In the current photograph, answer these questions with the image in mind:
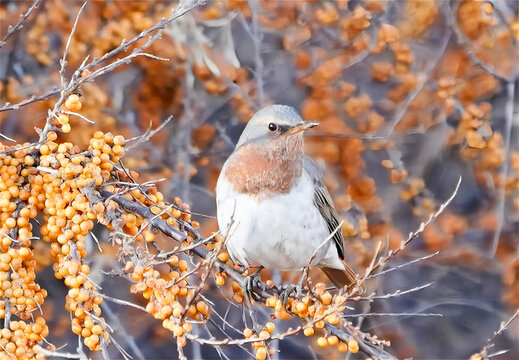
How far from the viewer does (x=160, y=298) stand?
1462 millimetres

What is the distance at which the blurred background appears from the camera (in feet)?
11.0

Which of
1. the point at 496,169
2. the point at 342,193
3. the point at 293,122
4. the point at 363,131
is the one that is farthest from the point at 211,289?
the point at 496,169

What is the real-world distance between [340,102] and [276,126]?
148cm

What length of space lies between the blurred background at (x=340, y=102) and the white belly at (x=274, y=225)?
0.99 meters

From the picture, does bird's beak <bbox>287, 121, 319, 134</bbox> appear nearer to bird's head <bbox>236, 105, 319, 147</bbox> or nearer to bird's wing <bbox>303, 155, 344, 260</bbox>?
bird's head <bbox>236, 105, 319, 147</bbox>

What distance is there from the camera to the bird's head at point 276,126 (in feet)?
7.01

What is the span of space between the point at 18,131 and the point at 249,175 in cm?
148

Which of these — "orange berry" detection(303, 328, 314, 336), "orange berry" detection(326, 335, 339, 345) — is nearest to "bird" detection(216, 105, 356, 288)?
"orange berry" detection(326, 335, 339, 345)

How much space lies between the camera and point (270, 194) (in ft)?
7.26

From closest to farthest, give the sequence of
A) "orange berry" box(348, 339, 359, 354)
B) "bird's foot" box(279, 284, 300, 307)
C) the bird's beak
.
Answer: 1. "orange berry" box(348, 339, 359, 354)
2. "bird's foot" box(279, 284, 300, 307)
3. the bird's beak

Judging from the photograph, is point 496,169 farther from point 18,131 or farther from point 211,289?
point 18,131

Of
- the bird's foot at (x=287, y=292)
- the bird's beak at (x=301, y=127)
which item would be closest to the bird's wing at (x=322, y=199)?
the bird's beak at (x=301, y=127)

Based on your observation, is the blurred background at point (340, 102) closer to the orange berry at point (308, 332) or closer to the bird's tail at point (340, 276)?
the bird's tail at point (340, 276)

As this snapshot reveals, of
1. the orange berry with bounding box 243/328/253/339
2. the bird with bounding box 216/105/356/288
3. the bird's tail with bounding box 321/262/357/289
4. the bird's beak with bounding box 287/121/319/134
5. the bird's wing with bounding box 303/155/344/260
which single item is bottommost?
the bird's tail with bounding box 321/262/357/289
